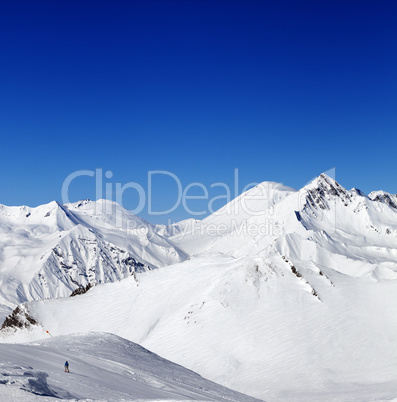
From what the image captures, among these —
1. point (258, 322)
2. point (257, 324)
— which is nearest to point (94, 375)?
point (257, 324)

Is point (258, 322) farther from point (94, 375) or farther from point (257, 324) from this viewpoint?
point (94, 375)

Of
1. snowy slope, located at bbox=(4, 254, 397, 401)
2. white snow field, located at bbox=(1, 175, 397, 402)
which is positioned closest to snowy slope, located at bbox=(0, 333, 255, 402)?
white snow field, located at bbox=(1, 175, 397, 402)

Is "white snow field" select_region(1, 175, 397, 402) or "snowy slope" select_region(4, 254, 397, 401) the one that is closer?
"snowy slope" select_region(4, 254, 397, 401)

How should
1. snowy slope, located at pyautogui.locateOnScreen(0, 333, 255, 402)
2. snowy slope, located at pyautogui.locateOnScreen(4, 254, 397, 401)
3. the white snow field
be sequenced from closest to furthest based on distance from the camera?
1. snowy slope, located at pyautogui.locateOnScreen(0, 333, 255, 402)
2. snowy slope, located at pyautogui.locateOnScreen(4, 254, 397, 401)
3. the white snow field

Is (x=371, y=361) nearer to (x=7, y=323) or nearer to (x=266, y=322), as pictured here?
(x=266, y=322)

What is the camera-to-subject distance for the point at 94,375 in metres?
30.2

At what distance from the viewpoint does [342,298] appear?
233 feet

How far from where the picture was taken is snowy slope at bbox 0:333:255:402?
2008 cm

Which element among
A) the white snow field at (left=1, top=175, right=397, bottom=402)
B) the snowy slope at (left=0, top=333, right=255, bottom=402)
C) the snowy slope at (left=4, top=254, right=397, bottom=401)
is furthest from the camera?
the white snow field at (left=1, top=175, right=397, bottom=402)

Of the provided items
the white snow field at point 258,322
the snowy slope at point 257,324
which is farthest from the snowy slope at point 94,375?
the snowy slope at point 257,324

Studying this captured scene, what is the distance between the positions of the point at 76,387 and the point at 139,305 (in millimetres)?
57173

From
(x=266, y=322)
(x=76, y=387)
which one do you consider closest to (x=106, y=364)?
(x=76, y=387)

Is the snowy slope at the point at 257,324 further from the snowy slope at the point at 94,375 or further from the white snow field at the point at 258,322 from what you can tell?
the snowy slope at the point at 94,375

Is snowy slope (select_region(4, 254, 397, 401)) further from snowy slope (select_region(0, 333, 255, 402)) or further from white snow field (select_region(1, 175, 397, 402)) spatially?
snowy slope (select_region(0, 333, 255, 402))
